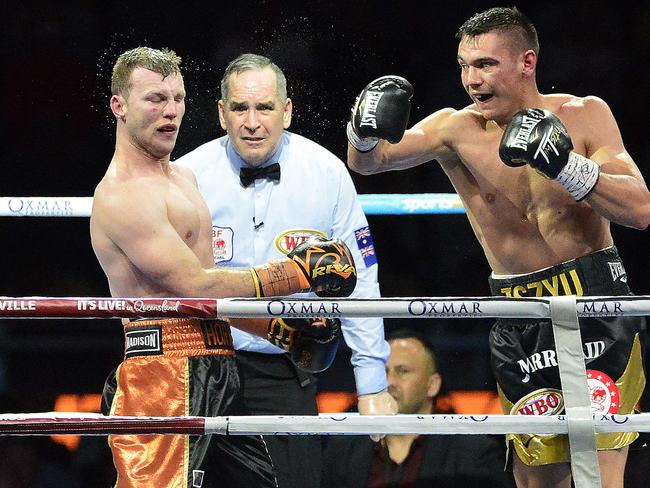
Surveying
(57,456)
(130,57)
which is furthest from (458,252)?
(130,57)

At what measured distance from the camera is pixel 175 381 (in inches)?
78.1

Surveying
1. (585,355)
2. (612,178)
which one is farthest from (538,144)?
(585,355)

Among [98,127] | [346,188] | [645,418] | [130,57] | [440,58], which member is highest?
[440,58]

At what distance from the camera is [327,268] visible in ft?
6.76

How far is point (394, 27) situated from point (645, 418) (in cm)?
342

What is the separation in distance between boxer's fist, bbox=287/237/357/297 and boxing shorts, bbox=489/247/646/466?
54 cm

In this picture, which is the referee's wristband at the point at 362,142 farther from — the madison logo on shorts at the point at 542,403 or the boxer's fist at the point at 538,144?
the madison logo on shorts at the point at 542,403

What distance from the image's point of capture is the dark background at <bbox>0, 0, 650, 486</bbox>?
4.11 meters

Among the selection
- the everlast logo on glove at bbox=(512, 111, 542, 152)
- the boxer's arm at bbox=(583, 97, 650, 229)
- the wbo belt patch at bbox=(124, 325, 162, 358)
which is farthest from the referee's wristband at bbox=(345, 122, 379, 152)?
the wbo belt patch at bbox=(124, 325, 162, 358)

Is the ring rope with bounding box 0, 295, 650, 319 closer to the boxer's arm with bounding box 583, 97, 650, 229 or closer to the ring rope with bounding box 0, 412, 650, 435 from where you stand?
the ring rope with bounding box 0, 412, 650, 435

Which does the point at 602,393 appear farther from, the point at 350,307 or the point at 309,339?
the point at 350,307

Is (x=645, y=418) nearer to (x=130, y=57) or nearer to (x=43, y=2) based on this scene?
(x=130, y=57)

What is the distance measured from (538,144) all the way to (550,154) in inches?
1.4

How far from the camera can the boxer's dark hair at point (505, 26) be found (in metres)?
2.45
